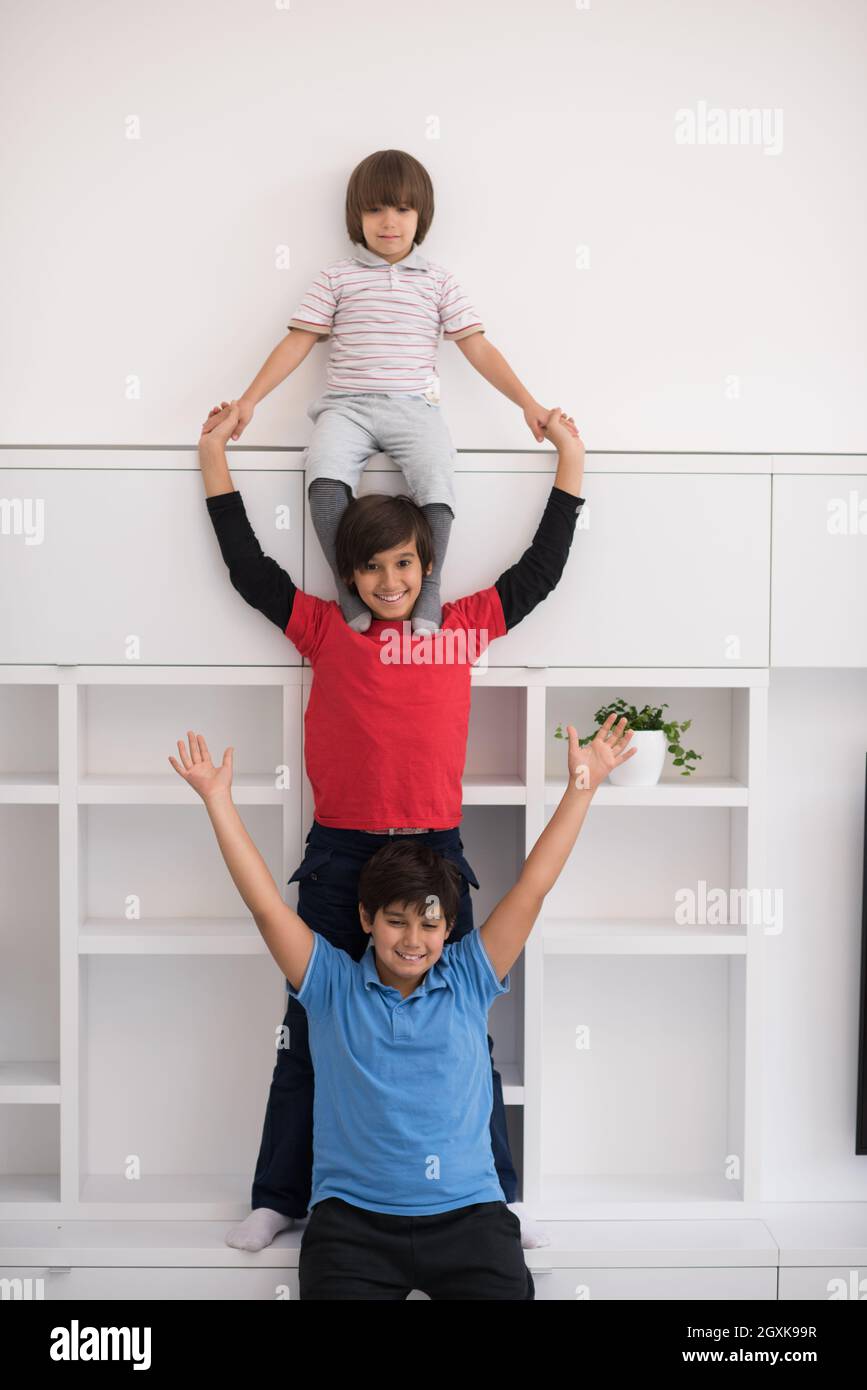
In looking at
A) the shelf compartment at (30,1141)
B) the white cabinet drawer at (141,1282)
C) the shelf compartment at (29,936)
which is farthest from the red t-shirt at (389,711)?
the shelf compartment at (30,1141)

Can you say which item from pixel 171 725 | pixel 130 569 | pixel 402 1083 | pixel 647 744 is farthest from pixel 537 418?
pixel 402 1083

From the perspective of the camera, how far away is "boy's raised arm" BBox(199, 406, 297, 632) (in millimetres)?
1972

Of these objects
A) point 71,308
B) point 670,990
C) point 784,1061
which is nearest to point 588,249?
point 71,308

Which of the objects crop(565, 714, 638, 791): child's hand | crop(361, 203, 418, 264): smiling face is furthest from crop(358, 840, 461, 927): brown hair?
crop(361, 203, 418, 264): smiling face

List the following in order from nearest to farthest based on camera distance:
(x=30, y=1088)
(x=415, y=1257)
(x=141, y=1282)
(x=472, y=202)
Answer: (x=415, y=1257), (x=141, y=1282), (x=30, y=1088), (x=472, y=202)

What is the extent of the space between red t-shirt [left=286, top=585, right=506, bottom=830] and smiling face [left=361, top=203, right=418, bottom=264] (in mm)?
637

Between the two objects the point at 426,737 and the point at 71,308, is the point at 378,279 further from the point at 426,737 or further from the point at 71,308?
the point at 426,737

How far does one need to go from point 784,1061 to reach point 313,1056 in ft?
3.20

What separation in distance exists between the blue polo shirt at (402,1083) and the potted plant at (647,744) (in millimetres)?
427

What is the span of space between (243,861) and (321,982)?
23 cm

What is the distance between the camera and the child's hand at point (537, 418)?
206 cm

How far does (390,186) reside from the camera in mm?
2092

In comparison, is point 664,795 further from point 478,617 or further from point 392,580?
point 392,580

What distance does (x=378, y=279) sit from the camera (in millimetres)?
2109
